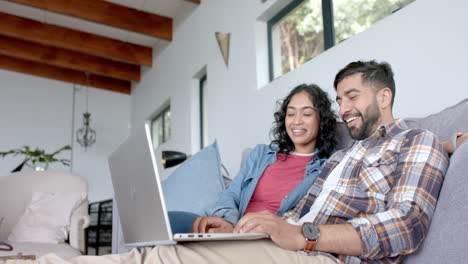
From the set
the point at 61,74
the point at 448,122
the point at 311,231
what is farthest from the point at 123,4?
the point at 311,231

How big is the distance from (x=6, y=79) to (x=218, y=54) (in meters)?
4.28

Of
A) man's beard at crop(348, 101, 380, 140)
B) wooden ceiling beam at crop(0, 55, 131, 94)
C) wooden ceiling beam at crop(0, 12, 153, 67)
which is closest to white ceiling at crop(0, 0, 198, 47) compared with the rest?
wooden ceiling beam at crop(0, 12, 153, 67)

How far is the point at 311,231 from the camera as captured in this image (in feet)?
3.53

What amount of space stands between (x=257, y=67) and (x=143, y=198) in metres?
2.26

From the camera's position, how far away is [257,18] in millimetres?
3248

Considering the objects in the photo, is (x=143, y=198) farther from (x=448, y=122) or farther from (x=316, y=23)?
(x=316, y=23)

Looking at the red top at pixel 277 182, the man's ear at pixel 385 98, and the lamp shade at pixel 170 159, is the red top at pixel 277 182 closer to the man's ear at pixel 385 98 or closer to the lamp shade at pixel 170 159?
the man's ear at pixel 385 98

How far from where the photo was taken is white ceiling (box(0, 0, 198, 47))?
189 inches

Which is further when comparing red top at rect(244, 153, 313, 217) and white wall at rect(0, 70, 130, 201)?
white wall at rect(0, 70, 130, 201)

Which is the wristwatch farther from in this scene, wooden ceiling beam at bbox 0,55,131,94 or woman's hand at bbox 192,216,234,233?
wooden ceiling beam at bbox 0,55,131,94

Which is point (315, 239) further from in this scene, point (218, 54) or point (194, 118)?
point (194, 118)

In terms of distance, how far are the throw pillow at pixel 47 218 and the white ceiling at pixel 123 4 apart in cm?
260

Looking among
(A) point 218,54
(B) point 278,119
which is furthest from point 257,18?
(B) point 278,119

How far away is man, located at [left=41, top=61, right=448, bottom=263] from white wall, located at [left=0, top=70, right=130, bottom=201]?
19.9 feet
